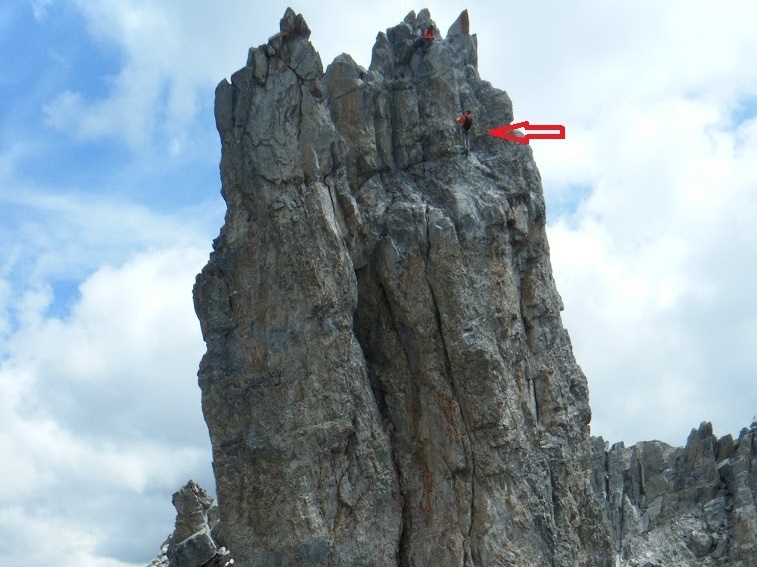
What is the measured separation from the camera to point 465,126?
30172 millimetres

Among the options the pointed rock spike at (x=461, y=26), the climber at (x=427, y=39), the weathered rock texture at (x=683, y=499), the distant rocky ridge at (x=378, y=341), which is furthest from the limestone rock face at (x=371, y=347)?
the weathered rock texture at (x=683, y=499)

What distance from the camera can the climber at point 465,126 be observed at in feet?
98.6

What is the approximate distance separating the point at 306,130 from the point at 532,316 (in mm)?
8020

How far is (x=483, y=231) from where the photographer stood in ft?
94.3

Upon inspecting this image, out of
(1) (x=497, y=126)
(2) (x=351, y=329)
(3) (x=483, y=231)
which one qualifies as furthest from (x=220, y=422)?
(1) (x=497, y=126)

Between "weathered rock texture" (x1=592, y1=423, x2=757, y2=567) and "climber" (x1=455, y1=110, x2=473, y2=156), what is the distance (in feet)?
114

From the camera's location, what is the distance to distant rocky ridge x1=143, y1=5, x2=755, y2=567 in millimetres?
26797

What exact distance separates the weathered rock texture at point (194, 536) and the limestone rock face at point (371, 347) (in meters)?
10.8

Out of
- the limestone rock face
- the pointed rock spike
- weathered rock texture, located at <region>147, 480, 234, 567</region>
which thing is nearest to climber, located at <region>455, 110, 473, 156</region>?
the limestone rock face

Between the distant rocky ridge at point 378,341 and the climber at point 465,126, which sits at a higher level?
the climber at point 465,126

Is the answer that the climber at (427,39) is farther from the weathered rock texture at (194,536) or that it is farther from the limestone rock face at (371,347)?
the weathered rock texture at (194,536)

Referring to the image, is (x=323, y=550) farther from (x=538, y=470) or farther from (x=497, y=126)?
(x=497, y=126)

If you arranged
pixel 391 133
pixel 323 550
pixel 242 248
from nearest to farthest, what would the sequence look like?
pixel 323 550 < pixel 242 248 < pixel 391 133

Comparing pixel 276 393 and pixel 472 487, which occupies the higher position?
pixel 276 393
